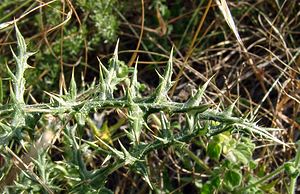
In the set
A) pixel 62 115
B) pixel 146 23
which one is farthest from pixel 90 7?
pixel 62 115

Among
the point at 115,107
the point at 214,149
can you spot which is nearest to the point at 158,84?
the point at 214,149

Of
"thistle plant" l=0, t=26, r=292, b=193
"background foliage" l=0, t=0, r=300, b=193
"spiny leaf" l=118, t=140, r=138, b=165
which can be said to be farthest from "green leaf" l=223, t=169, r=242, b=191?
"spiny leaf" l=118, t=140, r=138, b=165

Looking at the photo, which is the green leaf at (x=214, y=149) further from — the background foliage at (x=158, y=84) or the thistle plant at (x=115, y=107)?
the thistle plant at (x=115, y=107)

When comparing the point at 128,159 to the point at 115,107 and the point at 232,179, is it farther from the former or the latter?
the point at 232,179

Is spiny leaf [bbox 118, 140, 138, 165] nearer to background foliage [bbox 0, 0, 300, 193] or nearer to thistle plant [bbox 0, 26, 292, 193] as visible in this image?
thistle plant [bbox 0, 26, 292, 193]

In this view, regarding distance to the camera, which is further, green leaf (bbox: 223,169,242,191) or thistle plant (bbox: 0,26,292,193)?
green leaf (bbox: 223,169,242,191)

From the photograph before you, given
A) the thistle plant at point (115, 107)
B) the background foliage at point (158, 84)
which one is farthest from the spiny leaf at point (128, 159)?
the background foliage at point (158, 84)

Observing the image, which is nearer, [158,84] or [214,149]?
[214,149]

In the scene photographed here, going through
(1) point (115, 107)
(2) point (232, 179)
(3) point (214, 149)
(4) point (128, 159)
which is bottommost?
(2) point (232, 179)
